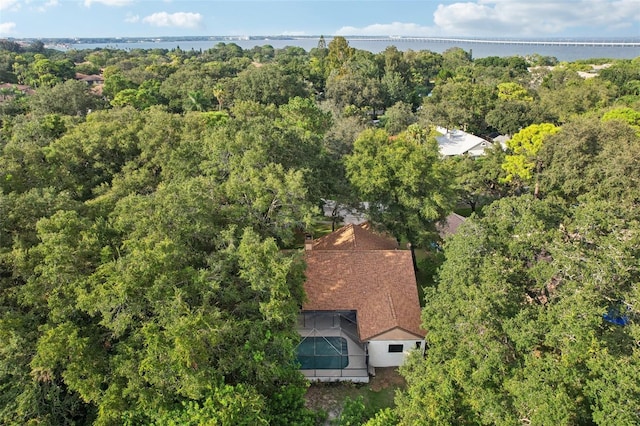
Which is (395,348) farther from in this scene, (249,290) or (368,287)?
(249,290)

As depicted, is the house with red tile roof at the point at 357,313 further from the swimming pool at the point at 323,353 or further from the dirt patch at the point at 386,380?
the dirt patch at the point at 386,380

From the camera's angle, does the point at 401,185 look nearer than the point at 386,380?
No

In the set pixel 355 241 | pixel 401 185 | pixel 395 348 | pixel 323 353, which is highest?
pixel 401 185

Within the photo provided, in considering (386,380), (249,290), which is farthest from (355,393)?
(249,290)

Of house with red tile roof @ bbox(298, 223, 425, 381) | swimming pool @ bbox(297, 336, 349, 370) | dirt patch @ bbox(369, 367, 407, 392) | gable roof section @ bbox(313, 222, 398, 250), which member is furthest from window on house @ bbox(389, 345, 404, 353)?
gable roof section @ bbox(313, 222, 398, 250)

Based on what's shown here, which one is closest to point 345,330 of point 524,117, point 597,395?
point 597,395

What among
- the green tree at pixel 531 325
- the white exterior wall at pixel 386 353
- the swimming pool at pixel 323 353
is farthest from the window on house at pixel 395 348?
the green tree at pixel 531 325

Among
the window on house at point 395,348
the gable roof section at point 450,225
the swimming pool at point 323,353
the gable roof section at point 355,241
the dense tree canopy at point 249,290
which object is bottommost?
the swimming pool at point 323,353
